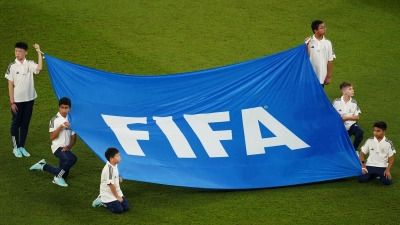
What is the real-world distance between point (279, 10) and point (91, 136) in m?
7.16

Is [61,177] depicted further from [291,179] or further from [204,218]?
[291,179]

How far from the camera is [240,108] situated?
9125 millimetres

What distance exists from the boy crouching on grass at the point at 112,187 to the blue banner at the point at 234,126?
0.57 metres

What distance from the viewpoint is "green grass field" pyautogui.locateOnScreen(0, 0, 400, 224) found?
8.61 m

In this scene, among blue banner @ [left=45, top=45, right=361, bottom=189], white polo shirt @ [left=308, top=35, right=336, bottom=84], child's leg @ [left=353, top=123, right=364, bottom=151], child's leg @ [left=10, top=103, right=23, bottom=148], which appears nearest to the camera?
blue banner @ [left=45, top=45, right=361, bottom=189]

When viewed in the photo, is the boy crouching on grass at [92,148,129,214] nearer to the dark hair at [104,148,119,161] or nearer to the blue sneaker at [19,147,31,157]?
the dark hair at [104,148,119,161]

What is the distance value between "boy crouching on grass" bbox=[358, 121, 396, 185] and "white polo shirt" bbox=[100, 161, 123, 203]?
10.00 ft

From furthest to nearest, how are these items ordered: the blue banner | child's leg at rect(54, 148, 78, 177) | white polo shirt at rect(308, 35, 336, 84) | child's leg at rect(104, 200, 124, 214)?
1. white polo shirt at rect(308, 35, 336, 84)
2. child's leg at rect(54, 148, 78, 177)
3. the blue banner
4. child's leg at rect(104, 200, 124, 214)

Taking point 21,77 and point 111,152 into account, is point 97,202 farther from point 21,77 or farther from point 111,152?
Answer: point 21,77

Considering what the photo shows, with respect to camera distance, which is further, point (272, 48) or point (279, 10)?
point (279, 10)

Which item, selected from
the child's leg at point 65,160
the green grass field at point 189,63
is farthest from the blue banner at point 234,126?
the child's leg at point 65,160

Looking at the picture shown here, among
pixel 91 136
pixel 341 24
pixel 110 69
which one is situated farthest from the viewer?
pixel 341 24

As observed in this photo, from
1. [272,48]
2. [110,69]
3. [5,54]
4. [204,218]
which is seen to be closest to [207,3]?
[272,48]

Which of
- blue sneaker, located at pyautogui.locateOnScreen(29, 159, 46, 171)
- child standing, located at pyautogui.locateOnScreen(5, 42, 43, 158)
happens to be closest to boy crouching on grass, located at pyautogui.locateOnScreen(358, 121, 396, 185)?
blue sneaker, located at pyautogui.locateOnScreen(29, 159, 46, 171)
